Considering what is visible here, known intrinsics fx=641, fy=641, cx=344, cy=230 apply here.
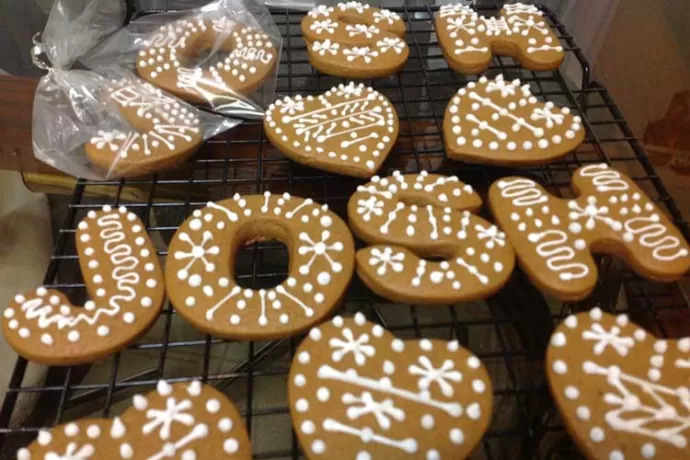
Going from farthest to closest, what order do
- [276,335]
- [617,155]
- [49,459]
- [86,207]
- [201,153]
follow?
[617,155] → [201,153] → [86,207] → [276,335] → [49,459]

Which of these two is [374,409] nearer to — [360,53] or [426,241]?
[426,241]

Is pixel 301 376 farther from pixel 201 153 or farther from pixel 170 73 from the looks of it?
pixel 170 73

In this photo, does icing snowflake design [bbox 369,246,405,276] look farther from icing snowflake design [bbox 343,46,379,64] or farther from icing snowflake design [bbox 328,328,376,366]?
icing snowflake design [bbox 343,46,379,64]

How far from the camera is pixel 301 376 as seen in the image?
62 centimetres

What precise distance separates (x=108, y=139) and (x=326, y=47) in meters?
0.36

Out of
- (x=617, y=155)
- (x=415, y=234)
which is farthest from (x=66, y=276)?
(x=617, y=155)

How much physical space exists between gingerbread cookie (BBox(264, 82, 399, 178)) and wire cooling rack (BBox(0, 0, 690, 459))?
46 mm

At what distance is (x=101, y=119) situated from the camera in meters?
0.90

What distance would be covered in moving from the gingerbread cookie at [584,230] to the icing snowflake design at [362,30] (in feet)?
1.21

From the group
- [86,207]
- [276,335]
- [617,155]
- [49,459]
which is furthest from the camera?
[617,155]

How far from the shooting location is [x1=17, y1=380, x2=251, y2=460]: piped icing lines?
569 mm

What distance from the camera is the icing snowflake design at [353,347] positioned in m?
0.63

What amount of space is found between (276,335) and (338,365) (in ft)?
0.26

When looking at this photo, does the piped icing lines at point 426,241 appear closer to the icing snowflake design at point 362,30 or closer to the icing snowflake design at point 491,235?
the icing snowflake design at point 491,235
